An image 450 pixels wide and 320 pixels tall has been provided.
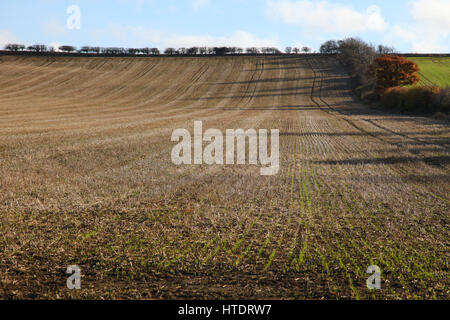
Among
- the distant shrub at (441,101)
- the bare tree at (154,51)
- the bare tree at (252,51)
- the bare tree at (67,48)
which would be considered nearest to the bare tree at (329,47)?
the bare tree at (252,51)

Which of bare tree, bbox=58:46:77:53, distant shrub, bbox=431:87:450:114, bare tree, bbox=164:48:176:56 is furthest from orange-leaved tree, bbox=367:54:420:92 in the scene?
bare tree, bbox=58:46:77:53

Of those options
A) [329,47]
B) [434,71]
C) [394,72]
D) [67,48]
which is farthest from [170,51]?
[434,71]

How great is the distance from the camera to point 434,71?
7269cm

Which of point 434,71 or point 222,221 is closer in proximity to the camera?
point 222,221

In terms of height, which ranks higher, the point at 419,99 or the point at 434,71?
the point at 434,71

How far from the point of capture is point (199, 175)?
12.3 metres

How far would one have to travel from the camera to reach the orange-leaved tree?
5631 cm

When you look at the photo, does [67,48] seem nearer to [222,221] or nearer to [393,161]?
[393,161]

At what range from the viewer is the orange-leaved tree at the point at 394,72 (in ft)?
185

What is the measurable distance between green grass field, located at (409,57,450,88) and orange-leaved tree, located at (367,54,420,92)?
6.15 m

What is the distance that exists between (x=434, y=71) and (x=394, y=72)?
80.7 ft

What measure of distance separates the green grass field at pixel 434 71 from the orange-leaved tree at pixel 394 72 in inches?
242

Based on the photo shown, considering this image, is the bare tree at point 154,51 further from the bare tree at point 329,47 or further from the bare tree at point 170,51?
the bare tree at point 329,47

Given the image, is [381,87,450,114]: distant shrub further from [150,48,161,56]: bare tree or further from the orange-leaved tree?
[150,48,161,56]: bare tree
